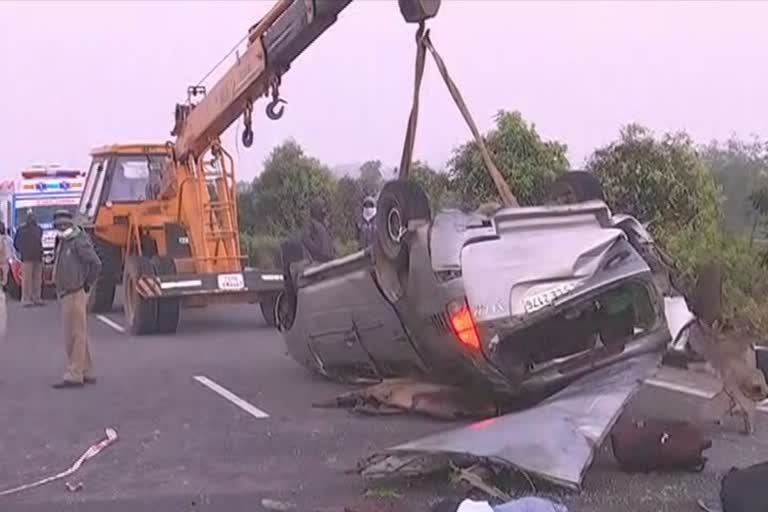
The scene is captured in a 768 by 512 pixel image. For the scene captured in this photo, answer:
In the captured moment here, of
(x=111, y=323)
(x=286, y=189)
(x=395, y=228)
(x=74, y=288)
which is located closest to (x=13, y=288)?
(x=111, y=323)

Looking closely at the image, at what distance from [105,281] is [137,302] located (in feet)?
11.3

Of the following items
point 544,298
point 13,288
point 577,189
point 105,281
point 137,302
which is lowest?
point 13,288

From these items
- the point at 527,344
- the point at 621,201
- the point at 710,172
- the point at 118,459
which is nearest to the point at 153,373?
the point at 118,459

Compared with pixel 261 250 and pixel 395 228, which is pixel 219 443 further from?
pixel 261 250

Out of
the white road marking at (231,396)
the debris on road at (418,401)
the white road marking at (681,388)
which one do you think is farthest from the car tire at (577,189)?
the white road marking at (231,396)

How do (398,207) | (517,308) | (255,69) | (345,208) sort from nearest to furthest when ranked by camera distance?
(517,308)
(398,207)
(255,69)
(345,208)

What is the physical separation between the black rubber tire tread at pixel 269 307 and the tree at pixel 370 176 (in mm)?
10806

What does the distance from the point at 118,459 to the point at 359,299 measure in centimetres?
231

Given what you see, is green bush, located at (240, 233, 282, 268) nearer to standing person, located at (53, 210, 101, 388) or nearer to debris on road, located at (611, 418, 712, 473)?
standing person, located at (53, 210, 101, 388)

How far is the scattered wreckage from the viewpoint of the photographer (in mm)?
9109

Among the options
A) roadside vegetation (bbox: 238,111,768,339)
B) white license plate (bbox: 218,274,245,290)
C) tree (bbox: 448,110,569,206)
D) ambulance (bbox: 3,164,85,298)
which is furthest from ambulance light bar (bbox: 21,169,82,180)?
white license plate (bbox: 218,274,245,290)

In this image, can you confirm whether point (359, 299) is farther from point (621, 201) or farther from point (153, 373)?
point (621, 201)

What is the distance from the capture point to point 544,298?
30.0ft

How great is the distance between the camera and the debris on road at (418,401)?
10.4 m
